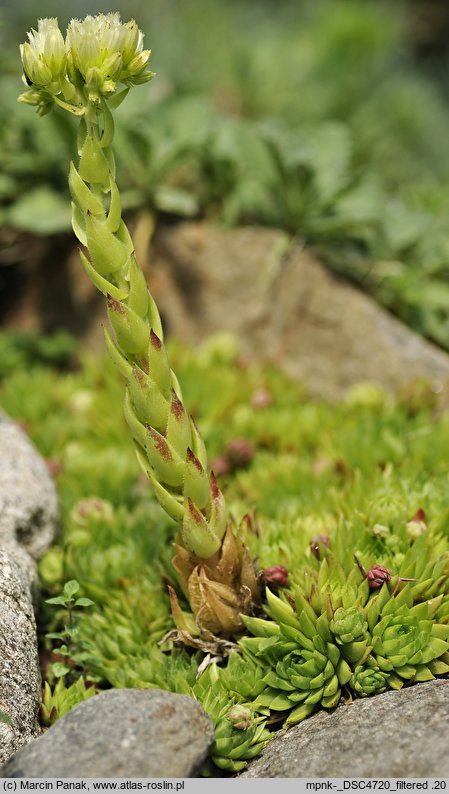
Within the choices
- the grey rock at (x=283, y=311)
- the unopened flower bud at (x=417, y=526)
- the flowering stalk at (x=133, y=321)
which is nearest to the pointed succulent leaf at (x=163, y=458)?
the flowering stalk at (x=133, y=321)

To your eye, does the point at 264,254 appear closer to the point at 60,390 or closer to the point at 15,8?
the point at 60,390

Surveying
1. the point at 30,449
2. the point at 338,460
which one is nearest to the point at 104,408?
the point at 30,449

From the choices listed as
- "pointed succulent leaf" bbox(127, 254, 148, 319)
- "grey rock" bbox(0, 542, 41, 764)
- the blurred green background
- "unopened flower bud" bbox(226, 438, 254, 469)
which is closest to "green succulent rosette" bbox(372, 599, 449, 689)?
"grey rock" bbox(0, 542, 41, 764)

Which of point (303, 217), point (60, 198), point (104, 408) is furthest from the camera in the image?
point (60, 198)

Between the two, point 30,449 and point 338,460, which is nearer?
point 30,449

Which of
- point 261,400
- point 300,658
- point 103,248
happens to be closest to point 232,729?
point 300,658

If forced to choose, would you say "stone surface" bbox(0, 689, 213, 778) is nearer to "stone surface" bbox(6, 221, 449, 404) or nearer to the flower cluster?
the flower cluster
